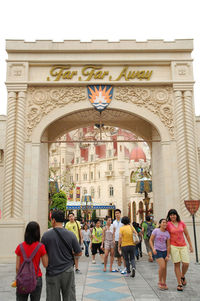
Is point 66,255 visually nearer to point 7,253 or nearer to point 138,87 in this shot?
point 7,253

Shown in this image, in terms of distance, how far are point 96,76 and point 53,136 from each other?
4.47 metres

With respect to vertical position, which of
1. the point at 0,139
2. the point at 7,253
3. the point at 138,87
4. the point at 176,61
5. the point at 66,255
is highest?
the point at 176,61

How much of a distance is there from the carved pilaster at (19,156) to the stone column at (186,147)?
6.76 metres

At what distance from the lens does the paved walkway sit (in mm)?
5715

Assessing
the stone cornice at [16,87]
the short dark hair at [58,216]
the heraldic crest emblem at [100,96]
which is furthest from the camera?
the heraldic crest emblem at [100,96]

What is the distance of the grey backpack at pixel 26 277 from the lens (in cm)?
354

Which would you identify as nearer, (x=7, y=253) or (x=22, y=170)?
(x=7, y=253)

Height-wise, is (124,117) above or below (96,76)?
below

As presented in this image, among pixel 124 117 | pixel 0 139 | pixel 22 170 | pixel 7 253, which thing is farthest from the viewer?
pixel 124 117

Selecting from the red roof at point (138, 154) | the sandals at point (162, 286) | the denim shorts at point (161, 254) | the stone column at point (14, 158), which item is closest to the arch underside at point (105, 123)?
the stone column at point (14, 158)

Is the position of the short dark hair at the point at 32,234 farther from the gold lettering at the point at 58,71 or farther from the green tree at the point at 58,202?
the green tree at the point at 58,202

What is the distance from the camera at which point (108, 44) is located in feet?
43.2

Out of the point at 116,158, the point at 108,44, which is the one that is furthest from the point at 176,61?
the point at 116,158

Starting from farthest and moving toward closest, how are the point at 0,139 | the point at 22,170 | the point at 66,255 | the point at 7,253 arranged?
the point at 0,139
the point at 22,170
the point at 7,253
the point at 66,255
